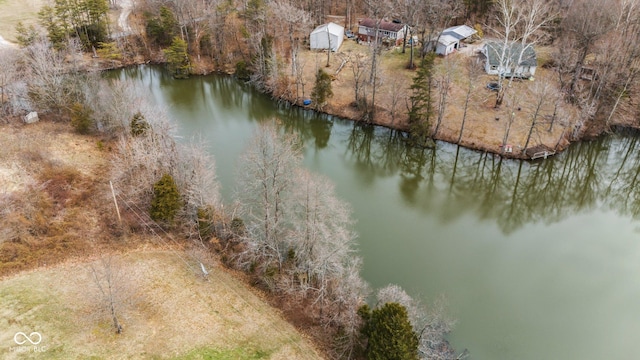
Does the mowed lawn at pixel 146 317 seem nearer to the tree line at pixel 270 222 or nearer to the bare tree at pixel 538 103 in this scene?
the tree line at pixel 270 222

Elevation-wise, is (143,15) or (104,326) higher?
(143,15)

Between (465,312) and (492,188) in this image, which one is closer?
(465,312)

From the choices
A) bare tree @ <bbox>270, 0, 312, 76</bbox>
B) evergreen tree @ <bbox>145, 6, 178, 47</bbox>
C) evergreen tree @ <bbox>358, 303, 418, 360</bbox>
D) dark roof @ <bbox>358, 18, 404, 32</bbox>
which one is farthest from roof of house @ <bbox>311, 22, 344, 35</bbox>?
evergreen tree @ <bbox>358, 303, 418, 360</bbox>

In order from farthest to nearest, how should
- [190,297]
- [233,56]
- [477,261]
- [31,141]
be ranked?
[233,56]
[31,141]
[477,261]
[190,297]

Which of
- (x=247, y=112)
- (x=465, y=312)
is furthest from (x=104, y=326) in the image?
(x=247, y=112)

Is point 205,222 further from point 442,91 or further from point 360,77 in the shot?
point 360,77

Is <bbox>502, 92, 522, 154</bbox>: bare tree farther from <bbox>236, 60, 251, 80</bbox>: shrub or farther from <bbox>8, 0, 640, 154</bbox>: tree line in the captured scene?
<bbox>236, 60, 251, 80</bbox>: shrub

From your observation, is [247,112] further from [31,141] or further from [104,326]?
[104,326]
